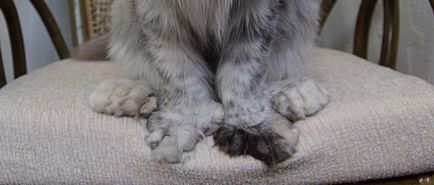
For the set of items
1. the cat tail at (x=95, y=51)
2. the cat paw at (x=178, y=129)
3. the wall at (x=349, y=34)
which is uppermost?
the cat paw at (x=178, y=129)

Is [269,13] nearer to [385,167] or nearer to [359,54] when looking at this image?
[385,167]

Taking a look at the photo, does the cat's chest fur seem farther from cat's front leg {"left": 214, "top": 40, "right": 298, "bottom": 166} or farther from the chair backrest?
the chair backrest

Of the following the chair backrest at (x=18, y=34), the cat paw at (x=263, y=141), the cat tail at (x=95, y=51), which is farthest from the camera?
the cat tail at (x=95, y=51)

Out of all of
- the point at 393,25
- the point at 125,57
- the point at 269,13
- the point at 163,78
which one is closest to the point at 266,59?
the point at 269,13

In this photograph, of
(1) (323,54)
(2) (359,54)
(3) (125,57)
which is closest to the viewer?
(3) (125,57)

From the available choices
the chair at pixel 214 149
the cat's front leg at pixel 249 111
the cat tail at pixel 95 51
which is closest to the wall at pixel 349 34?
the cat tail at pixel 95 51

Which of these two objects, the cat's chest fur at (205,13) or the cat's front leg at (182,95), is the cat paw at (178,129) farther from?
the cat's chest fur at (205,13)
